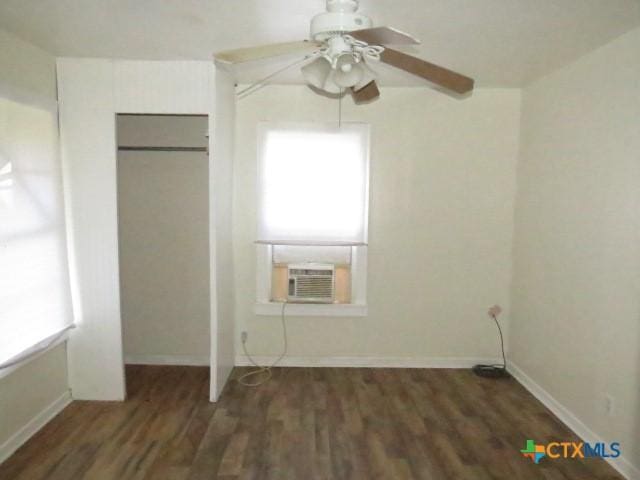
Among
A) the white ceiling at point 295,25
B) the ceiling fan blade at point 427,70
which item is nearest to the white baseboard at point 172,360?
the white ceiling at point 295,25

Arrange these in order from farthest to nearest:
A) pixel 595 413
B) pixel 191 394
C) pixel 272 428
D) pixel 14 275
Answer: pixel 191 394 < pixel 272 428 < pixel 595 413 < pixel 14 275

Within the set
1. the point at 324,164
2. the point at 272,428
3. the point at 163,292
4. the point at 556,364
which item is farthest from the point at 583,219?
the point at 163,292

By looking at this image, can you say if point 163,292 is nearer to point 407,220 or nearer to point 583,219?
point 407,220

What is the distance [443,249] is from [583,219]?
1.18m

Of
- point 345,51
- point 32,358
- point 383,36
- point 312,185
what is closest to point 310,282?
point 312,185

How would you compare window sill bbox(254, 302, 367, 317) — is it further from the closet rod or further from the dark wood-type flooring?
the closet rod

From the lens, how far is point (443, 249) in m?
3.74

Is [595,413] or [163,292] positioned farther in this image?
[163,292]

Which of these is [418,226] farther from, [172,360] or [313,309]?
[172,360]

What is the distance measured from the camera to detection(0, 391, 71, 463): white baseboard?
2463mm

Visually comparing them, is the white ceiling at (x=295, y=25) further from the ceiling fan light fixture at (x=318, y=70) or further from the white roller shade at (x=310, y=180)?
the white roller shade at (x=310, y=180)

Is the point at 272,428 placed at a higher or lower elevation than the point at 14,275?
lower

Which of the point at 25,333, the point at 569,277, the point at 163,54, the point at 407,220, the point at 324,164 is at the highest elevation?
the point at 163,54

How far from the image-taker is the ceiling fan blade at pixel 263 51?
1.73 m
